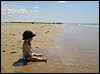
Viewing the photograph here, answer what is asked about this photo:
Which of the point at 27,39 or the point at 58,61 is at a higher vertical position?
the point at 27,39

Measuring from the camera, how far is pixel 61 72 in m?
4.62

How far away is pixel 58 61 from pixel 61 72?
1184 millimetres

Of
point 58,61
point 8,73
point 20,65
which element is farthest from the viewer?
point 58,61

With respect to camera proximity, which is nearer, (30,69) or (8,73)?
(8,73)

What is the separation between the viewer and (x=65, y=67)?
5.10 meters

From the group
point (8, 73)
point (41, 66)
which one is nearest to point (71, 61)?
point (41, 66)

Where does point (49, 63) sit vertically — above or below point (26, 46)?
below

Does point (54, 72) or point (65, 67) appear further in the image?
point (65, 67)

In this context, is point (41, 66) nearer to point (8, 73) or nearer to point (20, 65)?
point (20, 65)

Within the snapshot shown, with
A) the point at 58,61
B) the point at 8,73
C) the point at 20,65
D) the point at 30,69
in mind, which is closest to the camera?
the point at 8,73

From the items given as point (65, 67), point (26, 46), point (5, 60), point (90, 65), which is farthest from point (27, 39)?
point (90, 65)

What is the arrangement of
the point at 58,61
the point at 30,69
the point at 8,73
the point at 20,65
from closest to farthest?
1. the point at 8,73
2. the point at 30,69
3. the point at 20,65
4. the point at 58,61

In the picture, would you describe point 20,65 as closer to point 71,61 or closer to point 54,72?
point 54,72

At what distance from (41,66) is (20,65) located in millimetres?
681
